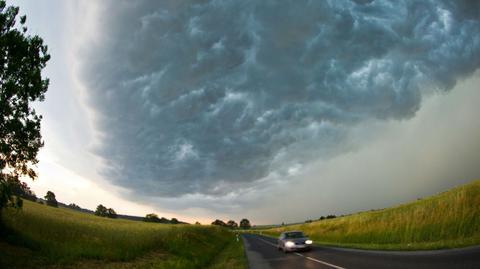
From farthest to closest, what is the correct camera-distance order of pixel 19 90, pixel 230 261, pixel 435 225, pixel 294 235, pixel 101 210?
pixel 101 210
pixel 294 235
pixel 230 261
pixel 435 225
pixel 19 90

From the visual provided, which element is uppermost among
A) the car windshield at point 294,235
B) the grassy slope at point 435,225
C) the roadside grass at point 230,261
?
the grassy slope at point 435,225

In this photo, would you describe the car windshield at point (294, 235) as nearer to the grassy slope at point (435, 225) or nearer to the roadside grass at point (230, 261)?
the roadside grass at point (230, 261)

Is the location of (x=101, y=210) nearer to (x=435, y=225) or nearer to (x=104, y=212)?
(x=104, y=212)

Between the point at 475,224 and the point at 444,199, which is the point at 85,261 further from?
the point at 444,199

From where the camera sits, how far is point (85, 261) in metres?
12.3

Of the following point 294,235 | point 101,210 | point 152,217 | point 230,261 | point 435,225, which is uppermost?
point 101,210

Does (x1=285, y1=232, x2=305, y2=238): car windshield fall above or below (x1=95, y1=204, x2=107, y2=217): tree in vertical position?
below

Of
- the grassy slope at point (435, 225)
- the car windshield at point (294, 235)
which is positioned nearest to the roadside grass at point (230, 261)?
the car windshield at point (294, 235)

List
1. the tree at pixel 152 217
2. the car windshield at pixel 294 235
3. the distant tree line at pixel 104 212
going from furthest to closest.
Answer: the tree at pixel 152 217, the distant tree line at pixel 104 212, the car windshield at pixel 294 235

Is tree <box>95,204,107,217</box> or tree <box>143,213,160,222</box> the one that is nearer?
tree <box>95,204,107,217</box>

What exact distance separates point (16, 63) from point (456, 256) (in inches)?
734

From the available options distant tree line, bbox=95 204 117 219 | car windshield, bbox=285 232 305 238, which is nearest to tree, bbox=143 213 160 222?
distant tree line, bbox=95 204 117 219

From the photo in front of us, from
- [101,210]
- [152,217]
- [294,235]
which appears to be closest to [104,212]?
[101,210]

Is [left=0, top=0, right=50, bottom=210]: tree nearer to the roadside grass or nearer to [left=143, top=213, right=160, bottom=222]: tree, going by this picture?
the roadside grass
